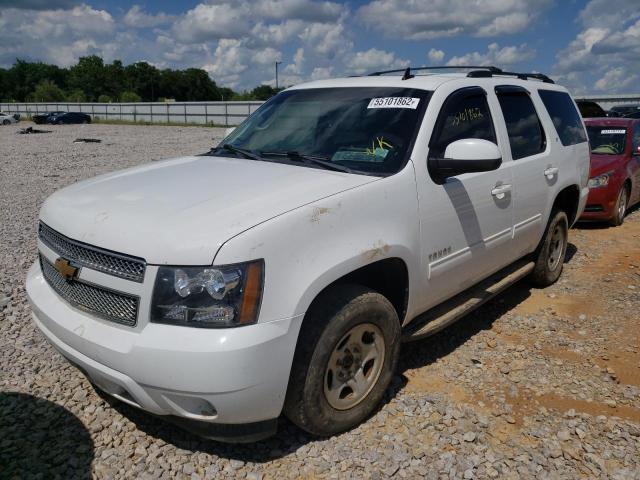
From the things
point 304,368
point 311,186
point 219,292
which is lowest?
point 304,368

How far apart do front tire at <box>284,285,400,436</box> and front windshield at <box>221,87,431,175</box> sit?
0.82 m

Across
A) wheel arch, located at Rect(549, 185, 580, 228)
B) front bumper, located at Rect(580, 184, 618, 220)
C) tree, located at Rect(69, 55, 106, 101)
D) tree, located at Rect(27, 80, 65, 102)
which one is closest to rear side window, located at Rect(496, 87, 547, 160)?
wheel arch, located at Rect(549, 185, 580, 228)

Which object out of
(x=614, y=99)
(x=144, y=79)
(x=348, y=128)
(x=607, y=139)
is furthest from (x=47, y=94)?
(x=348, y=128)

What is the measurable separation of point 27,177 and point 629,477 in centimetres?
1332

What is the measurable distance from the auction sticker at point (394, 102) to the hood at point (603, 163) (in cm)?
578

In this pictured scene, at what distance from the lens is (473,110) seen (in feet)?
12.5

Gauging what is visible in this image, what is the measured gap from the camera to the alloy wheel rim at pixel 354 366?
112 inches

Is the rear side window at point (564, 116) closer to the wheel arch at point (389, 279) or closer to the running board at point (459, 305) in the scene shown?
the running board at point (459, 305)

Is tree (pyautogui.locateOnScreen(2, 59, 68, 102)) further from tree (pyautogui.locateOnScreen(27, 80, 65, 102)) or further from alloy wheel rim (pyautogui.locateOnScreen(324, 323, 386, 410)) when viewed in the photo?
alloy wheel rim (pyautogui.locateOnScreen(324, 323, 386, 410))

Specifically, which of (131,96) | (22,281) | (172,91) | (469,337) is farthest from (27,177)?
(172,91)

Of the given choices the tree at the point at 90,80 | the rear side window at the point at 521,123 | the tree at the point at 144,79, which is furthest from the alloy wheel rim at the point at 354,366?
the tree at the point at 144,79

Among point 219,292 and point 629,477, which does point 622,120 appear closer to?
point 629,477

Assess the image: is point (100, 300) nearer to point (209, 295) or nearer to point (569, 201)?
point (209, 295)

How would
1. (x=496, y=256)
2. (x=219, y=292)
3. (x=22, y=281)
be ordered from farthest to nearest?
(x=22, y=281) → (x=496, y=256) → (x=219, y=292)
